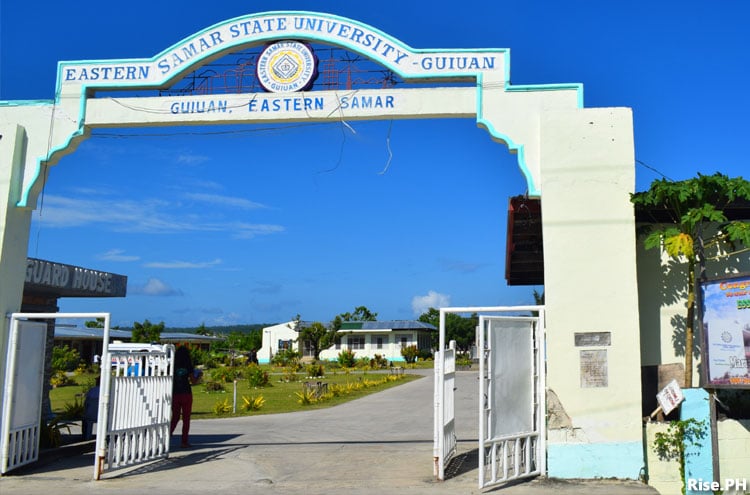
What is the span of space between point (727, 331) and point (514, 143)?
149 inches

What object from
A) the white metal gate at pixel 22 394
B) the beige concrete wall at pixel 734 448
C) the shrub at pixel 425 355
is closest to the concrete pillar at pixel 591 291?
the beige concrete wall at pixel 734 448

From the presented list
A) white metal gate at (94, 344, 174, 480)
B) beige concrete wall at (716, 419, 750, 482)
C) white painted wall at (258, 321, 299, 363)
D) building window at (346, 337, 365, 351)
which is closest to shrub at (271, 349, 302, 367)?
building window at (346, 337, 365, 351)

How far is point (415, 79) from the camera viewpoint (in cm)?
1032

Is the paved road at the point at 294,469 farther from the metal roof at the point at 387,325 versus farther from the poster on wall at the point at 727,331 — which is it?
the metal roof at the point at 387,325

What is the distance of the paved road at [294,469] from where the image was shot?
865 cm

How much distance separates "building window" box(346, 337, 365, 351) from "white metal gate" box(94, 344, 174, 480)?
181ft

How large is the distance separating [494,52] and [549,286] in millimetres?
3644

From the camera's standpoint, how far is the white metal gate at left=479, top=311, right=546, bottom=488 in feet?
28.3

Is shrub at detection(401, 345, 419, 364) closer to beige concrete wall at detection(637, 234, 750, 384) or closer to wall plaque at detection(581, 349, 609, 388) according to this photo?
beige concrete wall at detection(637, 234, 750, 384)

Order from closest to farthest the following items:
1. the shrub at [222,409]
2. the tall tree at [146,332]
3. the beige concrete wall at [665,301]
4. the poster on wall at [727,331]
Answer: the poster on wall at [727,331]
the beige concrete wall at [665,301]
the shrub at [222,409]
the tall tree at [146,332]

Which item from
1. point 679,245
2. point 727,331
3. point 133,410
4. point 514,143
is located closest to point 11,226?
point 133,410

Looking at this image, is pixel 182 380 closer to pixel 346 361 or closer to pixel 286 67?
pixel 286 67

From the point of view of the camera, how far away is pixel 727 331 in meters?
8.62

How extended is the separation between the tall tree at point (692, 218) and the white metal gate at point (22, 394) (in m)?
9.02
